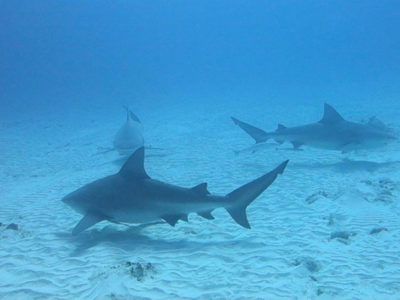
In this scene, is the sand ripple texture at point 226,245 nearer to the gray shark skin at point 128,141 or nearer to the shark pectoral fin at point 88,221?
the shark pectoral fin at point 88,221

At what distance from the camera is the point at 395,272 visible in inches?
239

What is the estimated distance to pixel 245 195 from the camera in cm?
678

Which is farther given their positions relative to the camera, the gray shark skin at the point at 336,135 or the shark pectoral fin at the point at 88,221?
the gray shark skin at the point at 336,135

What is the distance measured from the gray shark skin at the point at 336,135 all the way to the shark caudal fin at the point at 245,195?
6386 mm

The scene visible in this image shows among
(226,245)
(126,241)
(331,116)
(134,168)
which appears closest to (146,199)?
(134,168)

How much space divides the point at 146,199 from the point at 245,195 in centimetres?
178

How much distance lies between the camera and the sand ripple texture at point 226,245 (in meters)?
5.79

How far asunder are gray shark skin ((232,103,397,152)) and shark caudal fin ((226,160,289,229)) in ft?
20.9

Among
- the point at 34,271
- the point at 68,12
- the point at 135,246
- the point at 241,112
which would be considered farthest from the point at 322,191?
the point at 68,12

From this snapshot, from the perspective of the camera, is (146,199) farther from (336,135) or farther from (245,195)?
(336,135)

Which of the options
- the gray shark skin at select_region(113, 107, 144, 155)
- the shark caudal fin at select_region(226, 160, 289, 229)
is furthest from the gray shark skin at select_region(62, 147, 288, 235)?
the gray shark skin at select_region(113, 107, 144, 155)

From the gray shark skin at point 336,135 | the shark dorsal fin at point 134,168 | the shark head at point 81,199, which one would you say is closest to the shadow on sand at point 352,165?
the gray shark skin at point 336,135

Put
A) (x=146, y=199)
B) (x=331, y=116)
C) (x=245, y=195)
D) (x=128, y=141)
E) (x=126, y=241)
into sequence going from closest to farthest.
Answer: (x=245, y=195)
(x=146, y=199)
(x=126, y=241)
(x=331, y=116)
(x=128, y=141)

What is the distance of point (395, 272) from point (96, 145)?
626 inches
